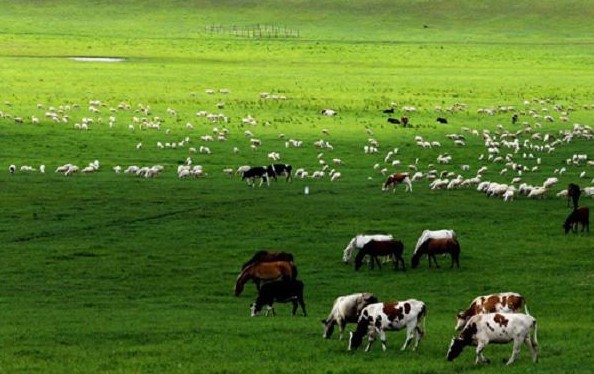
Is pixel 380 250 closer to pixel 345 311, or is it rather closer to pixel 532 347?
pixel 345 311

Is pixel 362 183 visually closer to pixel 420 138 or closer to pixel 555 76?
pixel 420 138

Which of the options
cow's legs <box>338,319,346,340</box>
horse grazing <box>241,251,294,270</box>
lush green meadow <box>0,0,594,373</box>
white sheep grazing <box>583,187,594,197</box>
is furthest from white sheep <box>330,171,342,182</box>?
cow's legs <box>338,319,346,340</box>

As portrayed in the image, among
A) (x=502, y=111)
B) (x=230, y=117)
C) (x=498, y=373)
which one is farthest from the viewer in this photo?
(x=502, y=111)

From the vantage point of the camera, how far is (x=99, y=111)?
60.0 metres

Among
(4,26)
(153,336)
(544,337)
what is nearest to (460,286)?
(544,337)

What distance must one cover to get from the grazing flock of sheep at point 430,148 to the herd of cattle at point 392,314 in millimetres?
14749

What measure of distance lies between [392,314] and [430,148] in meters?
31.9

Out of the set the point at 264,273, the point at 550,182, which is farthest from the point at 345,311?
the point at 550,182

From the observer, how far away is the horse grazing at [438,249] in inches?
1105

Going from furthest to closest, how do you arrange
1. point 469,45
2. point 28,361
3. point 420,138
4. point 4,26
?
point 4,26, point 469,45, point 420,138, point 28,361

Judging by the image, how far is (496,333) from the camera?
17953 mm

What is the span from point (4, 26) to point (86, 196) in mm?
92105

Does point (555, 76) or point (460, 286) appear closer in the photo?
point (460, 286)

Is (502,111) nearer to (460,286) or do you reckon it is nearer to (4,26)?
(460,286)
